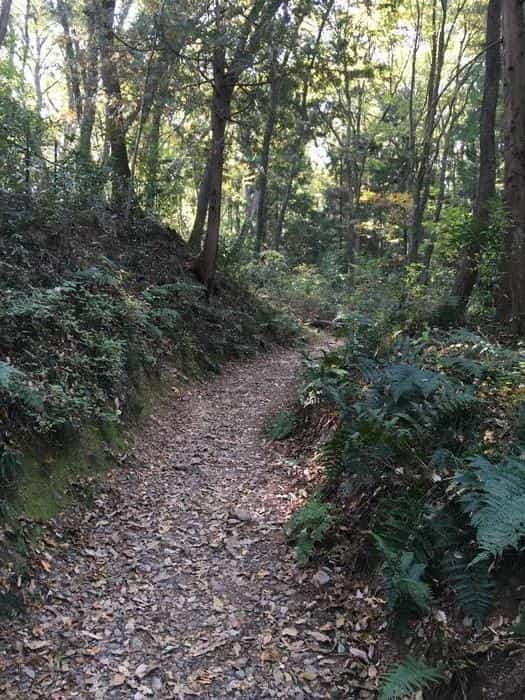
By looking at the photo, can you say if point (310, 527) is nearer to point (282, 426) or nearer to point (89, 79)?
point (282, 426)

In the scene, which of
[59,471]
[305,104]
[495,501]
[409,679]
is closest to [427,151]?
[305,104]

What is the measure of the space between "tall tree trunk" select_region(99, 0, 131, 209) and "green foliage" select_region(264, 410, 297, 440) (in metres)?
7.43

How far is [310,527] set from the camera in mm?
4574

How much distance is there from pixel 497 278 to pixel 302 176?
19160 mm

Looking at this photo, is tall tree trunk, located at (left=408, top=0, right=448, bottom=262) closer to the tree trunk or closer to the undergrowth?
the tree trunk

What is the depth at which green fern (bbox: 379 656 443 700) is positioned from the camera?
8.80 feet

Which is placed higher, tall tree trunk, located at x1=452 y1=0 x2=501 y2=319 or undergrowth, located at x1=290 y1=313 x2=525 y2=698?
tall tree trunk, located at x1=452 y1=0 x2=501 y2=319

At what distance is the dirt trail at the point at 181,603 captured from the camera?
3.24 metres

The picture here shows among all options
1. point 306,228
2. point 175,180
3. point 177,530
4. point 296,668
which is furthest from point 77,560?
point 306,228

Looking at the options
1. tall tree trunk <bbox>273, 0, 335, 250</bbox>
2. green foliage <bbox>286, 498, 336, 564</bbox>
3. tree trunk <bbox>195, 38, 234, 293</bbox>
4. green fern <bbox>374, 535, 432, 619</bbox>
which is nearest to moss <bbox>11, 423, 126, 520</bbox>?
green foliage <bbox>286, 498, 336, 564</bbox>

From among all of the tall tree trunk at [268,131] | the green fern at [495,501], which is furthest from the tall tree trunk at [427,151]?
the green fern at [495,501]

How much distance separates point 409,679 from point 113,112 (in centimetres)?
1340

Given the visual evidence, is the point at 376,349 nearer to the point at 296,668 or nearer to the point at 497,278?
the point at 497,278

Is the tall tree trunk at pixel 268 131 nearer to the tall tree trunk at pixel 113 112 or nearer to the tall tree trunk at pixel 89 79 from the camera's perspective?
the tall tree trunk at pixel 113 112
